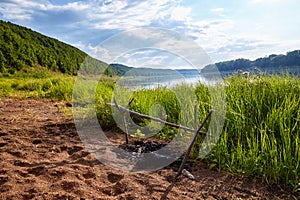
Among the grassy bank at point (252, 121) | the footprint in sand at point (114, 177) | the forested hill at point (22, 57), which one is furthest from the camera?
the forested hill at point (22, 57)

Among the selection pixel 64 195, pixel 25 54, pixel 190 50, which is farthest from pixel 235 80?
pixel 25 54

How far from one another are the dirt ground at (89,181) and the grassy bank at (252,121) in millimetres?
115

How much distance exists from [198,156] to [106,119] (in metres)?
1.36

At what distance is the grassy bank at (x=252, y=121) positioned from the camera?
183 centimetres

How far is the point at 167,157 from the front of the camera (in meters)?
2.17

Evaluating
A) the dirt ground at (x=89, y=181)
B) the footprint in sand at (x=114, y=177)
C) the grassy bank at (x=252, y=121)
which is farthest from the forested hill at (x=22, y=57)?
the footprint in sand at (x=114, y=177)

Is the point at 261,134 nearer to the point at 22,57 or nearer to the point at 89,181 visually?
the point at 89,181

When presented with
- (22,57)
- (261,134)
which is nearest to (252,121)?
(261,134)

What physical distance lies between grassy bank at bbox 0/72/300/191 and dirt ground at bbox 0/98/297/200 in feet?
0.38

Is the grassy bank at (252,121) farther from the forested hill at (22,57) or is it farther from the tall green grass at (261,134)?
the forested hill at (22,57)

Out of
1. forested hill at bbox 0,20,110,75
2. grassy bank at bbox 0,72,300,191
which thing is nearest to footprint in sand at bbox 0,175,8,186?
grassy bank at bbox 0,72,300,191

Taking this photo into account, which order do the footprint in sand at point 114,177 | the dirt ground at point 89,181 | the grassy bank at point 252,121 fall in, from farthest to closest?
the grassy bank at point 252,121
the footprint in sand at point 114,177
the dirt ground at point 89,181

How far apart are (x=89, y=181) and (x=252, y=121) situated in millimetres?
1508

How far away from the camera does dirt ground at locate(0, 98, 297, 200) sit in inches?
59.9
